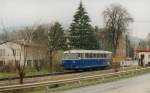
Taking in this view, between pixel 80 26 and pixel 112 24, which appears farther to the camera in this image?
pixel 112 24

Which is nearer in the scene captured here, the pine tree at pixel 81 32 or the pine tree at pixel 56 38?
the pine tree at pixel 56 38

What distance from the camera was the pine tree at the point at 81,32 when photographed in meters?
81.6

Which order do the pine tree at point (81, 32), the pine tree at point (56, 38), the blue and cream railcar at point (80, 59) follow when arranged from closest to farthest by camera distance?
the blue and cream railcar at point (80, 59) < the pine tree at point (56, 38) < the pine tree at point (81, 32)

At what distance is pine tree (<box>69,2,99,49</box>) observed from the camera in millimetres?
81550

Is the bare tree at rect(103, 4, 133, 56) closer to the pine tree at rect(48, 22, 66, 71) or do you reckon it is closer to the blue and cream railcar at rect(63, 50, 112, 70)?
the pine tree at rect(48, 22, 66, 71)

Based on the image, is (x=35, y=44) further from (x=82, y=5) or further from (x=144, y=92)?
(x=144, y=92)

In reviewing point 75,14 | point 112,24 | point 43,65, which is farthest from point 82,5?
point 43,65

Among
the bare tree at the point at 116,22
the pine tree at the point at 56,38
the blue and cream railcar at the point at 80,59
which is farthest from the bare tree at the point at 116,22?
the blue and cream railcar at the point at 80,59

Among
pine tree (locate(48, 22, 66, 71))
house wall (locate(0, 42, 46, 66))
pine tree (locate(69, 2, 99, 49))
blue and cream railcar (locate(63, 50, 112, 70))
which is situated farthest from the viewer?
pine tree (locate(69, 2, 99, 49))

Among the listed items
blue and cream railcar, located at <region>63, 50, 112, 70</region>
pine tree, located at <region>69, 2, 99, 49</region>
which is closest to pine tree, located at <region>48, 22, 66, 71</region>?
pine tree, located at <region>69, 2, 99, 49</region>

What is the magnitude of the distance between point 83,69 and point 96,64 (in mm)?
2809

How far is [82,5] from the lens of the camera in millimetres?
86375

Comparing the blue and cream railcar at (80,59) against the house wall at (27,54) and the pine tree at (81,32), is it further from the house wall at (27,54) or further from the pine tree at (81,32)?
the pine tree at (81,32)

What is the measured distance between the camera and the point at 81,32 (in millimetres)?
81812
